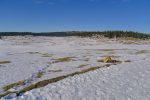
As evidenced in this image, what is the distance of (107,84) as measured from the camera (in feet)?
74.4

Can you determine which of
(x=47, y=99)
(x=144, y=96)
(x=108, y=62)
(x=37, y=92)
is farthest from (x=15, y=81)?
(x=108, y=62)

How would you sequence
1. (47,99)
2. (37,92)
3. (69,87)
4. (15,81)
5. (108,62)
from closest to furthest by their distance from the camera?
1. (47,99)
2. (37,92)
3. (69,87)
4. (15,81)
5. (108,62)

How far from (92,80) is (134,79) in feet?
12.5

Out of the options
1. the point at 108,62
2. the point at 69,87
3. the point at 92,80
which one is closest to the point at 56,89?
the point at 69,87

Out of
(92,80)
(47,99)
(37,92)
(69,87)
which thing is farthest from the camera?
(92,80)

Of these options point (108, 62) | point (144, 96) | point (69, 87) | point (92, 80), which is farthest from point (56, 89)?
point (108, 62)

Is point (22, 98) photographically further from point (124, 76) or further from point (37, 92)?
point (124, 76)

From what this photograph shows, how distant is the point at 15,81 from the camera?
88.1 ft

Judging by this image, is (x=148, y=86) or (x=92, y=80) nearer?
(x=148, y=86)

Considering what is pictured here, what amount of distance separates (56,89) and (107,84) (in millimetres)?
4466

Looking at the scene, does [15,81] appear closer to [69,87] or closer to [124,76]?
[69,87]

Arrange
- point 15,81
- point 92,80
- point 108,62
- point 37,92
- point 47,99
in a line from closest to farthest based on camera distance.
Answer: point 47,99 → point 37,92 → point 92,80 → point 15,81 → point 108,62

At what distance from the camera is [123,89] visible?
21.0 meters

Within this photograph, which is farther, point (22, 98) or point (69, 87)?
point (69, 87)
